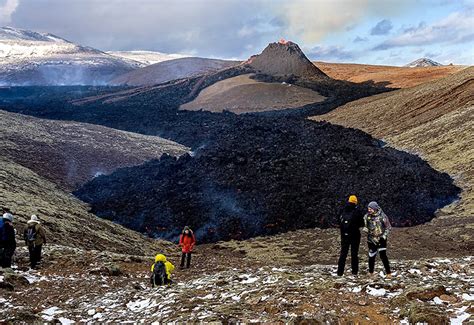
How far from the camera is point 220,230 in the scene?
26547 millimetres

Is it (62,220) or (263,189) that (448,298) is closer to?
(62,220)

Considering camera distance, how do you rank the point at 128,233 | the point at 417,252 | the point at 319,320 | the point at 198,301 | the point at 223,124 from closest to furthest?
the point at 319,320 < the point at 198,301 < the point at 417,252 < the point at 128,233 < the point at 223,124

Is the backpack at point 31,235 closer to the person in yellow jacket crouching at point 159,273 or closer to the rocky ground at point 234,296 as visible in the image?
the rocky ground at point 234,296

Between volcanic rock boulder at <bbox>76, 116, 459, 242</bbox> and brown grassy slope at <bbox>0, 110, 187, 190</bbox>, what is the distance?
329cm

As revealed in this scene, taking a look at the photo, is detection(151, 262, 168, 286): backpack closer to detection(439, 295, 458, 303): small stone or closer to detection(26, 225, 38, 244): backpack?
detection(26, 225, 38, 244): backpack

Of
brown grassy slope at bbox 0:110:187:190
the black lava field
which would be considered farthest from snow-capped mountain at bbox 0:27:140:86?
the black lava field

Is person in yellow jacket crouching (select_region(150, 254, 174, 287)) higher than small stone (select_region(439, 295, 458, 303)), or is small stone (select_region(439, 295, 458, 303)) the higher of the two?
small stone (select_region(439, 295, 458, 303))

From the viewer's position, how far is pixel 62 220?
21.4m

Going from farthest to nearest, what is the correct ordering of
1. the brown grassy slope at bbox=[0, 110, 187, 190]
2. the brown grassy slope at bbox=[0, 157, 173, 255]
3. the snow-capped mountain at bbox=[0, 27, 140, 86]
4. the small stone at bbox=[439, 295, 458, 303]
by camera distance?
the snow-capped mountain at bbox=[0, 27, 140, 86], the brown grassy slope at bbox=[0, 110, 187, 190], the brown grassy slope at bbox=[0, 157, 173, 255], the small stone at bbox=[439, 295, 458, 303]

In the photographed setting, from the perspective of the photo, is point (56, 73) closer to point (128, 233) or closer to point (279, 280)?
point (128, 233)

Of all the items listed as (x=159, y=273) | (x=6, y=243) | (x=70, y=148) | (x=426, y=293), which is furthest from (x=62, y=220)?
(x=70, y=148)

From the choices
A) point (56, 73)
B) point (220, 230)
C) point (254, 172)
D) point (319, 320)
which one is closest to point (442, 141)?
point (254, 172)

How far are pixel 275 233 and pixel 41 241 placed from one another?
15140 millimetres

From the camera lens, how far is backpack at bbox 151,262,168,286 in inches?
488
